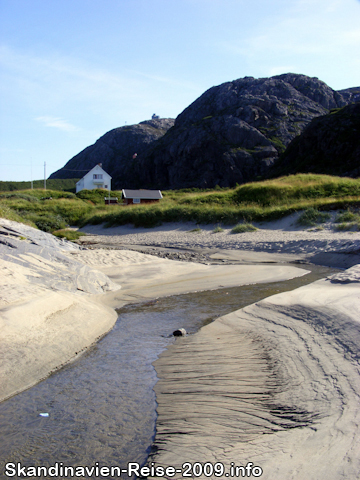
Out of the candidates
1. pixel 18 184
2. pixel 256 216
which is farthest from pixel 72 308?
pixel 18 184

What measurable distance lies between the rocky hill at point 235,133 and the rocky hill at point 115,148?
85.4 feet

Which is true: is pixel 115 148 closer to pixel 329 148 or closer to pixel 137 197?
pixel 329 148

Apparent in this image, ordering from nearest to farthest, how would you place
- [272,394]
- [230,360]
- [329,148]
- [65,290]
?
[272,394] → [230,360] → [65,290] → [329,148]

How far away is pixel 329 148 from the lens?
202 feet

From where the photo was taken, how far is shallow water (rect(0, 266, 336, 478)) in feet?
10.8

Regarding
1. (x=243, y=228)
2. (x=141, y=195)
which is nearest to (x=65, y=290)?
(x=243, y=228)

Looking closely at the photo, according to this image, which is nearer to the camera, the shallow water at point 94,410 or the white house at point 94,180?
the shallow water at point 94,410

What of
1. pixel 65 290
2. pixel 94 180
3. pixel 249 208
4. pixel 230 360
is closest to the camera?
pixel 230 360

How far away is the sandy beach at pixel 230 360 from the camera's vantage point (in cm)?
302

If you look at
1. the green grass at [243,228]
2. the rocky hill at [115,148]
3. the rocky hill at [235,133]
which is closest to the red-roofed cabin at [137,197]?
the green grass at [243,228]

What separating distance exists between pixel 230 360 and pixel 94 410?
1860mm

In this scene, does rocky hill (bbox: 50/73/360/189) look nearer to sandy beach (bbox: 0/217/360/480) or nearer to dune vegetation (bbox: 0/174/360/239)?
dune vegetation (bbox: 0/174/360/239)

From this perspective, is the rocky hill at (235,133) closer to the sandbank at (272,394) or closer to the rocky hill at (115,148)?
the rocky hill at (115,148)

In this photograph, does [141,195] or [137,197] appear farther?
[141,195]
